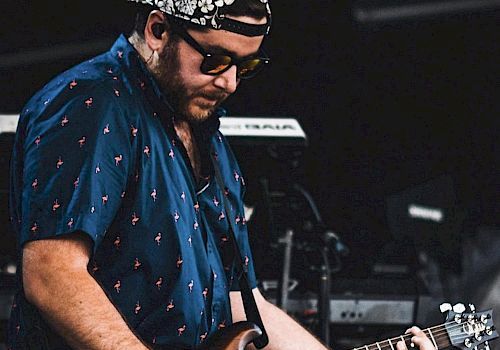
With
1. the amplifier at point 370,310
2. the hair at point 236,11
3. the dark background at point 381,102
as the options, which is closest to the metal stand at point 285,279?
the amplifier at point 370,310

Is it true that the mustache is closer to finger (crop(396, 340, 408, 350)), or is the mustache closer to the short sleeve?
the short sleeve

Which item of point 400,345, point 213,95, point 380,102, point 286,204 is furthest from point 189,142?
point 380,102

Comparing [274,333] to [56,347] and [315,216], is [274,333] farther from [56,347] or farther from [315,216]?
[315,216]

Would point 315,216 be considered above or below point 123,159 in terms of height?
below

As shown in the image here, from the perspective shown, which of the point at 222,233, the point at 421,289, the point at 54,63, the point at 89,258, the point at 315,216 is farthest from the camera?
the point at 54,63

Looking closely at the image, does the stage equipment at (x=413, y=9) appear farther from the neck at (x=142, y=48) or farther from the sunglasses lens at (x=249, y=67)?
the neck at (x=142, y=48)

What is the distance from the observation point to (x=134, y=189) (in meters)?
2.25

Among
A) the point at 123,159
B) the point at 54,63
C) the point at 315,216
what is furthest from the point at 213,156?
the point at 54,63

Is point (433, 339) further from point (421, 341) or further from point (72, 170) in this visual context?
point (72, 170)

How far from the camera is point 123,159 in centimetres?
218

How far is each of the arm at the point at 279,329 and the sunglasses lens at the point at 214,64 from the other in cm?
72

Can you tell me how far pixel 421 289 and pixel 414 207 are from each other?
623mm

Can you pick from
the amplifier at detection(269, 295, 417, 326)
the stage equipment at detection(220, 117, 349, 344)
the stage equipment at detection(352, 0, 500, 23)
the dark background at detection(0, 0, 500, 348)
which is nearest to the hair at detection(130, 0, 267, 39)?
the stage equipment at detection(220, 117, 349, 344)

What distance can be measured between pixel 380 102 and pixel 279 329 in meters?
2.51
